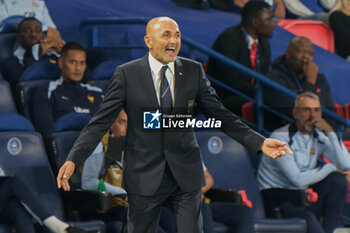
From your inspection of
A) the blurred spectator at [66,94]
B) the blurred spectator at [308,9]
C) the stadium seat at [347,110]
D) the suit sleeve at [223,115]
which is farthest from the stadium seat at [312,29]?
the suit sleeve at [223,115]

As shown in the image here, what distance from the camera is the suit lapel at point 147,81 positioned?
245cm

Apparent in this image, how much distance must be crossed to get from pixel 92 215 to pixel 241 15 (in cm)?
243

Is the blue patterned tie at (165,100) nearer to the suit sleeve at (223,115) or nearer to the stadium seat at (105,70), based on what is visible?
the suit sleeve at (223,115)

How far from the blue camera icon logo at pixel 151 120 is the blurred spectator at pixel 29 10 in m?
2.91

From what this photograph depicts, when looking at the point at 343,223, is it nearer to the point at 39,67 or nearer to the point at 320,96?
the point at 320,96

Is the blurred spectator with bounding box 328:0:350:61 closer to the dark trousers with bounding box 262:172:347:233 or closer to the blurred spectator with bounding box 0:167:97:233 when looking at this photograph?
the dark trousers with bounding box 262:172:347:233

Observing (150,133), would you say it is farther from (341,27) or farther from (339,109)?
(341,27)

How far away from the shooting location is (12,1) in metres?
5.07

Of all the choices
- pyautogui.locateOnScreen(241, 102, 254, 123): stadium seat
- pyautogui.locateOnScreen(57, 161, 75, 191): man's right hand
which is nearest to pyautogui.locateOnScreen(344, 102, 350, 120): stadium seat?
pyautogui.locateOnScreen(241, 102, 254, 123): stadium seat

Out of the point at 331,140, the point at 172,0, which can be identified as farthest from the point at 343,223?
the point at 172,0

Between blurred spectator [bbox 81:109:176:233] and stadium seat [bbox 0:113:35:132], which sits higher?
stadium seat [bbox 0:113:35:132]

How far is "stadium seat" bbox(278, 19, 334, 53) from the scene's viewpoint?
5.75m

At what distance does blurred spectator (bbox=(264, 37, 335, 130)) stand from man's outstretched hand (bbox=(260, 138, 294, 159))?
8.95ft

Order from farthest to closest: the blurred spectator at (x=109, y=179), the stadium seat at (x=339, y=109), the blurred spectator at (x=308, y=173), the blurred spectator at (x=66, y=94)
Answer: the stadium seat at (x=339, y=109)
the blurred spectator at (x=66, y=94)
the blurred spectator at (x=308, y=173)
the blurred spectator at (x=109, y=179)
